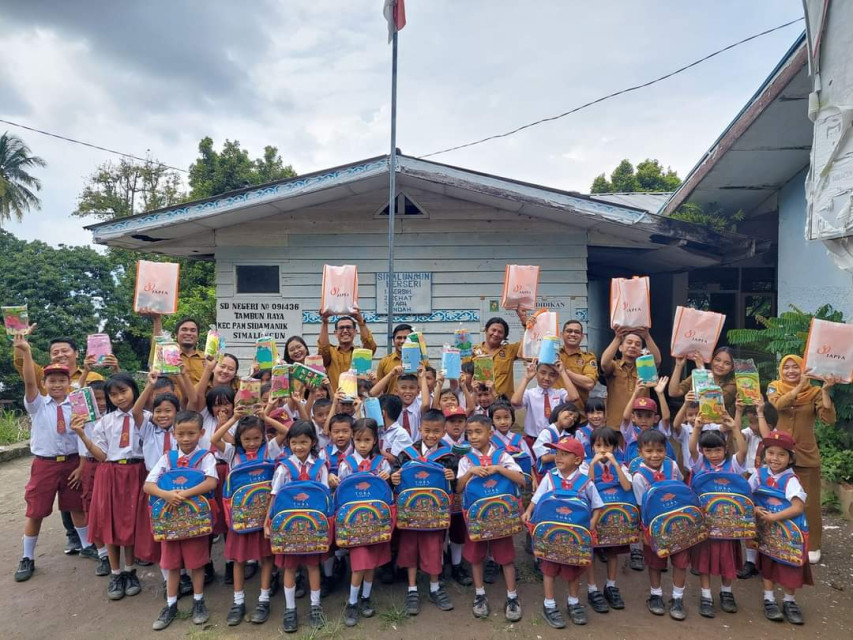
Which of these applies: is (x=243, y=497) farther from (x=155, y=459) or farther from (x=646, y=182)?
(x=646, y=182)

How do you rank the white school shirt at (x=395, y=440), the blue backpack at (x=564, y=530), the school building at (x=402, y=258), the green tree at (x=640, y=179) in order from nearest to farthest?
the blue backpack at (x=564, y=530) → the white school shirt at (x=395, y=440) → the school building at (x=402, y=258) → the green tree at (x=640, y=179)

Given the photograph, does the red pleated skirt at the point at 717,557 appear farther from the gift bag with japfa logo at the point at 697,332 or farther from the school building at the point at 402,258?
the school building at the point at 402,258

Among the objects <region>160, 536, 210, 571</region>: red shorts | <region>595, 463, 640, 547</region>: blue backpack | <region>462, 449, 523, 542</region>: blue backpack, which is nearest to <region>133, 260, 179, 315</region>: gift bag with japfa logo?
<region>160, 536, 210, 571</region>: red shorts

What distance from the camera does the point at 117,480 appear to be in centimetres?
345

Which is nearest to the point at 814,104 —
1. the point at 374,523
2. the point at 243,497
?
the point at 374,523

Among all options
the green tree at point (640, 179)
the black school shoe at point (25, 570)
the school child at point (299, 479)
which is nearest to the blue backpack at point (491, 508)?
the school child at point (299, 479)

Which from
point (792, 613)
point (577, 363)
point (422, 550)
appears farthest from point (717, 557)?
point (422, 550)

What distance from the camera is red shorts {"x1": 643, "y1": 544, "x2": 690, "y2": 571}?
310 cm

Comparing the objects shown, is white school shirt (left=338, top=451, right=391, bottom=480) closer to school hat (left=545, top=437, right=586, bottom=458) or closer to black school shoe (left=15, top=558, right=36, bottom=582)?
school hat (left=545, top=437, right=586, bottom=458)

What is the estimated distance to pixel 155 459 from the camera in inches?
135

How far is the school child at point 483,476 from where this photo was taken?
10.4ft

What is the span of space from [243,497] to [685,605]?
287cm

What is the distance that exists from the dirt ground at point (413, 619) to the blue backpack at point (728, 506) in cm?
54

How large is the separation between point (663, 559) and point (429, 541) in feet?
4.90
